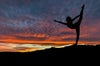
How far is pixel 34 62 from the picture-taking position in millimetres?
5043

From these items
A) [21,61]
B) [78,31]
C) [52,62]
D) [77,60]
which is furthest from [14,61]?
[78,31]

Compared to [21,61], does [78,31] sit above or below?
above

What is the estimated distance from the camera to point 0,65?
15.7ft

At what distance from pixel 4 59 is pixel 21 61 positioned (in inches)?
48.3

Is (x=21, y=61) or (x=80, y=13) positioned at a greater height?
(x=80, y=13)

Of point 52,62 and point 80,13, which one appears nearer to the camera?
point 52,62

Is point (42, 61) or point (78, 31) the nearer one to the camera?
point (42, 61)

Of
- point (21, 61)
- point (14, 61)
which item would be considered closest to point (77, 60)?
point (21, 61)

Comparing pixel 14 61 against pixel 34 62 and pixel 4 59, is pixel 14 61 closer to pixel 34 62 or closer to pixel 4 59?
pixel 4 59

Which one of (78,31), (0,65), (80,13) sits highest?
(80,13)

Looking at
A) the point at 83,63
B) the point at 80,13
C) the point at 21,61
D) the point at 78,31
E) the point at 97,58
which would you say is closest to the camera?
the point at 83,63

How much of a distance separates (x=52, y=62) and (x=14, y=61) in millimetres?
2468

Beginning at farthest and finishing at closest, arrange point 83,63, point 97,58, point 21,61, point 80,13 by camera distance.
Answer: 1. point 80,13
2. point 21,61
3. point 97,58
4. point 83,63

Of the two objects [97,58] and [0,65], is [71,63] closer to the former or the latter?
[97,58]
